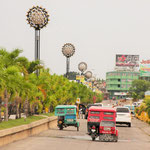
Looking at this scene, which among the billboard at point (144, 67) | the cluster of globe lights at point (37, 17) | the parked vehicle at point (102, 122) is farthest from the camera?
the billboard at point (144, 67)

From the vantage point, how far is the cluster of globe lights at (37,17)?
37.1 m

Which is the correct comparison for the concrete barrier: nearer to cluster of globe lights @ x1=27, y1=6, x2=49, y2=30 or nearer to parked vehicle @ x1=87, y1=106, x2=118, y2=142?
parked vehicle @ x1=87, y1=106, x2=118, y2=142

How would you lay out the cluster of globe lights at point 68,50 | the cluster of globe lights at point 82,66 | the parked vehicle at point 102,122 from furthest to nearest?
1. the cluster of globe lights at point 82,66
2. the cluster of globe lights at point 68,50
3. the parked vehicle at point 102,122

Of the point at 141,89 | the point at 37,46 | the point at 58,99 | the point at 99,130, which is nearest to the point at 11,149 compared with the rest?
the point at 99,130

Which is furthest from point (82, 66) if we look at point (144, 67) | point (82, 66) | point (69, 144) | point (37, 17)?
point (69, 144)

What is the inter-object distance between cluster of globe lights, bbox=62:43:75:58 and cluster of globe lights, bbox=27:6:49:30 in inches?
1017

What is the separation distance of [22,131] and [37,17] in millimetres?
17401

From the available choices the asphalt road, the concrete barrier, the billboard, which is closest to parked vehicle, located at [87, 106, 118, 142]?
the asphalt road

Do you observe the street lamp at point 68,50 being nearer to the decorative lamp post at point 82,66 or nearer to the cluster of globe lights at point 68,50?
the cluster of globe lights at point 68,50

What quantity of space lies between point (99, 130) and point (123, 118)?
54.2 ft

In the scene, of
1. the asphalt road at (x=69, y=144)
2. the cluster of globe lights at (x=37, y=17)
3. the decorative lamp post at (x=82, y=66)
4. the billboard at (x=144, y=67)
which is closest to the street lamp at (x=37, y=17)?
the cluster of globe lights at (x=37, y=17)

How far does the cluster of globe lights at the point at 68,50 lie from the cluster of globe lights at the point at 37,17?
25842 millimetres

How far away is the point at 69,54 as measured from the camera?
2486 inches

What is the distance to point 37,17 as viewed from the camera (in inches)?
1465
